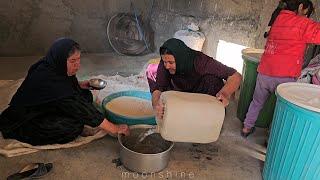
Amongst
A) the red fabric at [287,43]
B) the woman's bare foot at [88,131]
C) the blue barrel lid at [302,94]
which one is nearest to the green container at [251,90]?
the red fabric at [287,43]

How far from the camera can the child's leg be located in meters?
2.55

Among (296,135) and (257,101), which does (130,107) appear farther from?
(296,135)

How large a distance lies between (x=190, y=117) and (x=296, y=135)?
59 cm

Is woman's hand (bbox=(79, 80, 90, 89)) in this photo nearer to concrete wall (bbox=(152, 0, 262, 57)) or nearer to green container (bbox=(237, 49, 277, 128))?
green container (bbox=(237, 49, 277, 128))

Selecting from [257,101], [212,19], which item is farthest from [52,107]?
[212,19]

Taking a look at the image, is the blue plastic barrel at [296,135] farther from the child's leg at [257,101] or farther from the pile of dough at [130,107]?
the pile of dough at [130,107]

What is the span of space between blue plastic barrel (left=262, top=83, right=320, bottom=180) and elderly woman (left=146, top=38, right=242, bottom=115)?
0.39m

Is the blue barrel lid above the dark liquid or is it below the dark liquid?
above

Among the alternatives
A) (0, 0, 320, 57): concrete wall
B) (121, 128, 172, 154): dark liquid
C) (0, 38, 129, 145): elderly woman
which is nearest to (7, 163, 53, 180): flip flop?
(0, 38, 129, 145): elderly woman

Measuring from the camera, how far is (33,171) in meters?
2.07

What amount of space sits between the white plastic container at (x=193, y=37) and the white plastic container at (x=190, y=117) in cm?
221

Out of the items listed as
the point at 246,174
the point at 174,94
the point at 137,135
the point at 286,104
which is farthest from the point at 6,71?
the point at 286,104

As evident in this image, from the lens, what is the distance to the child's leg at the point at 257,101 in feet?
8.36

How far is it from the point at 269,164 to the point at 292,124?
0.41 m
